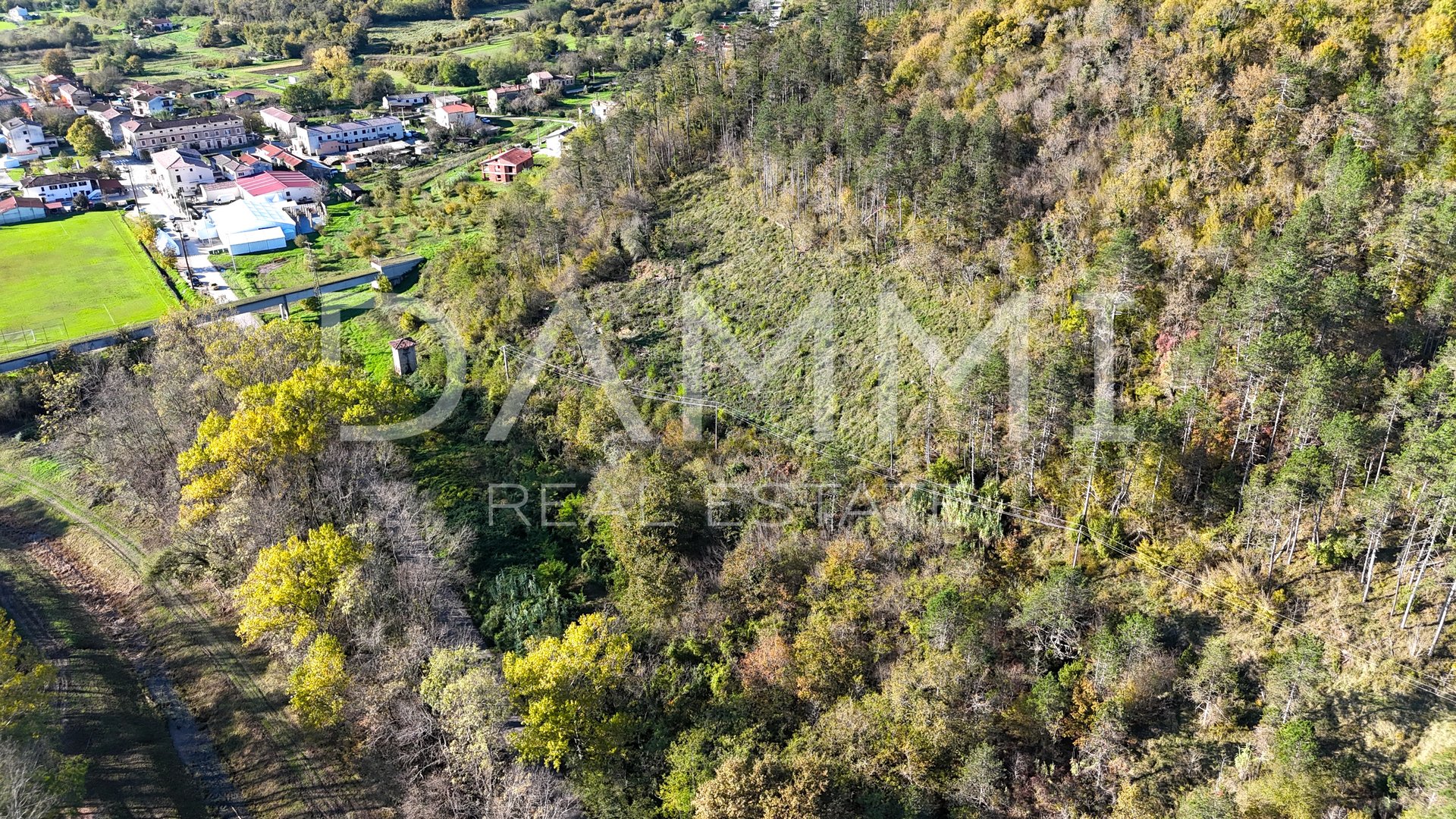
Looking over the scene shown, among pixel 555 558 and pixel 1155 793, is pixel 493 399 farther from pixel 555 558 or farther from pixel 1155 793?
pixel 1155 793

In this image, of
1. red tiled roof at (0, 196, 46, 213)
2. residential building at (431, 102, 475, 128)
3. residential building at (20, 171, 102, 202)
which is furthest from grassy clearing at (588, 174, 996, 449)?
residential building at (20, 171, 102, 202)

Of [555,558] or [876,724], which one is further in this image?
[555,558]

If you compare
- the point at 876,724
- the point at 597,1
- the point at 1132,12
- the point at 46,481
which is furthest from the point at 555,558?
the point at 597,1

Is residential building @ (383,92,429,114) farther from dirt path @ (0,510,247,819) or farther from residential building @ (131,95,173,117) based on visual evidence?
dirt path @ (0,510,247,819)

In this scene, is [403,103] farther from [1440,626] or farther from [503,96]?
[1440,626]

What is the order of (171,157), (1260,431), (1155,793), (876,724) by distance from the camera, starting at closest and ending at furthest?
(1155,793)
(876,724)
(1260,431)
(171,157)

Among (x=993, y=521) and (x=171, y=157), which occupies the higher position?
(x=171, y=157)

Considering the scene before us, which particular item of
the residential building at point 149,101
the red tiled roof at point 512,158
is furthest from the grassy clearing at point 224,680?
the residential building at point 149,101
